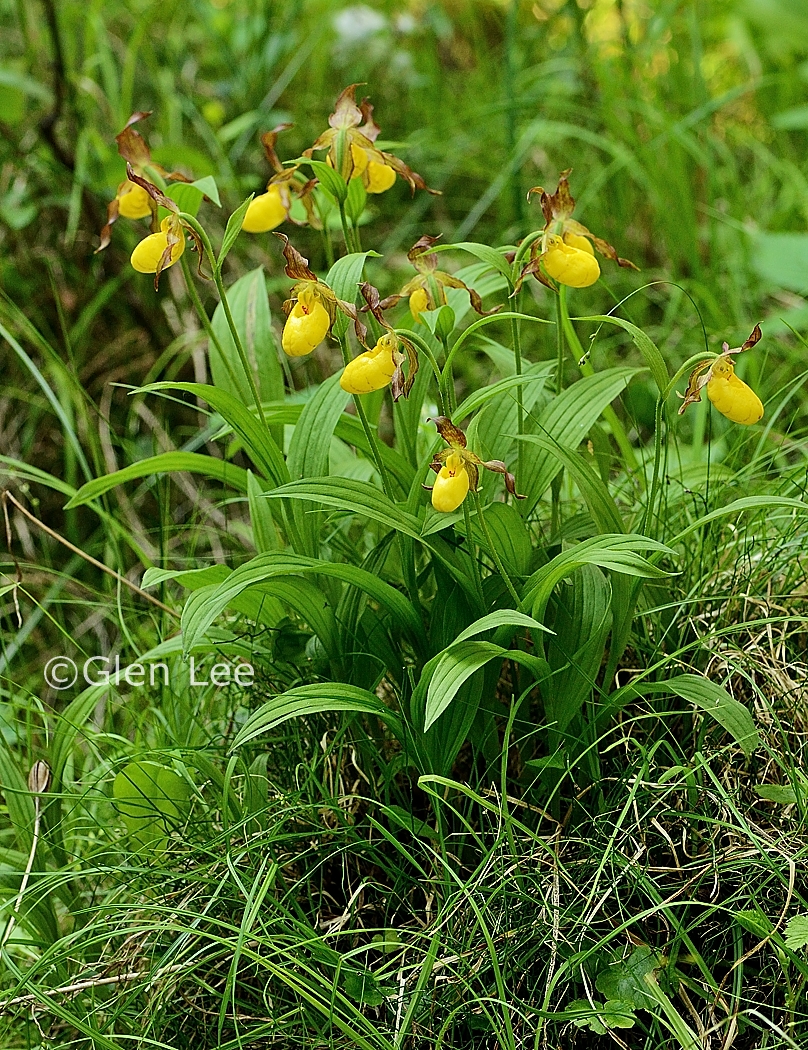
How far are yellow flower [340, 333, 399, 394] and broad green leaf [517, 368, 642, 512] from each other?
0.22 metres

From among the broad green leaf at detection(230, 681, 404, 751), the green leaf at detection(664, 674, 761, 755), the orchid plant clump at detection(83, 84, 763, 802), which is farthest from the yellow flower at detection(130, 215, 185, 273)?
the green leaf at detection(664, 674, 761, 755)

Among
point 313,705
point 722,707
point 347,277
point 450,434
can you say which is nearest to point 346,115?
point 347,277

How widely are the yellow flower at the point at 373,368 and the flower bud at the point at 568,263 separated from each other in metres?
0.17

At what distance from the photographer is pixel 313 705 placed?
961 mm

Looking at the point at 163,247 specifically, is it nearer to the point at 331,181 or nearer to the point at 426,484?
the point at 331,181

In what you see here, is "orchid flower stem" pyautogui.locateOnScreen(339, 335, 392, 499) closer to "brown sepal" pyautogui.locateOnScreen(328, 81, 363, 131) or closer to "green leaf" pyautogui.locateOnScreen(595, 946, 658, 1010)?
"brown sepal" pyautogui.locateOnScreen(328, 81, 363, 131)

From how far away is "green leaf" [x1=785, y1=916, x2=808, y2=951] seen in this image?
87 centimetres

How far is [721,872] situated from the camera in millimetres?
1013

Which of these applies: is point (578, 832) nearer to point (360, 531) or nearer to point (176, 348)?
point (360, 531)

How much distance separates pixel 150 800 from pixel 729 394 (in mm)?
742

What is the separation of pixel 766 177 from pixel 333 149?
179cm

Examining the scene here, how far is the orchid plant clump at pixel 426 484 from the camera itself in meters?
0.92

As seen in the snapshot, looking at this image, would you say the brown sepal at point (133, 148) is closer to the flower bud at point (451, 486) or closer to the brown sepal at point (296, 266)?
the brown sepal at point (296, 266)

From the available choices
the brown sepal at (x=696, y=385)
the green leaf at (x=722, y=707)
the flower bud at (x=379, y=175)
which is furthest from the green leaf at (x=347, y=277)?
the green leaf at (x=722, y=707)
